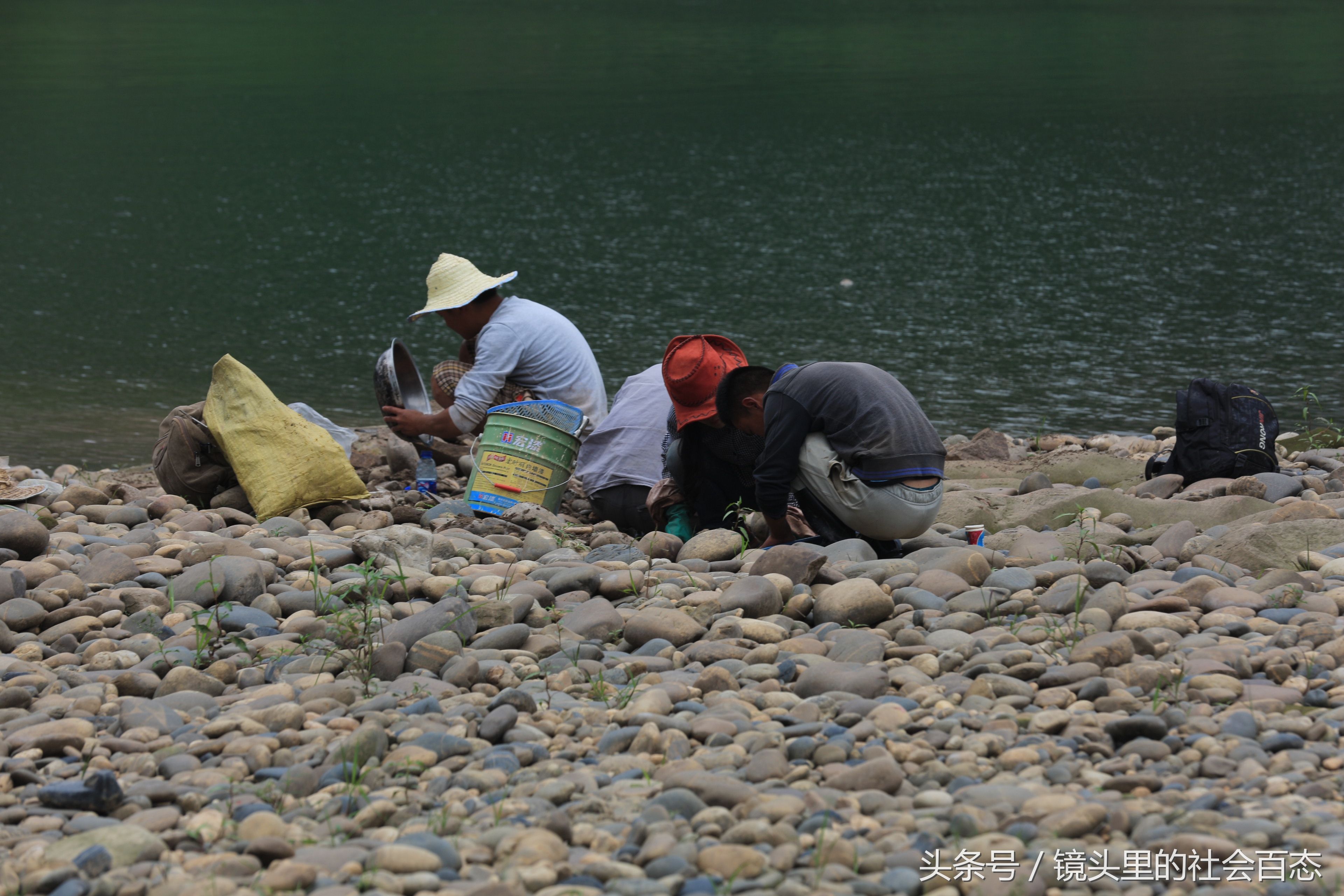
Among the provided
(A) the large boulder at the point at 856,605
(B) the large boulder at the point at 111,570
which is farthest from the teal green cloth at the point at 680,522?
(B) the large boulder at the point at 111,570

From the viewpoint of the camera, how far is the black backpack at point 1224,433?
664cm

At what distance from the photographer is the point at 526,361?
7258 mm

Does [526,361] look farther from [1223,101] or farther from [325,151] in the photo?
[1223,101]

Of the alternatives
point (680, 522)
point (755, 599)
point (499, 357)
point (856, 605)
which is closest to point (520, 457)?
point (499, 357)

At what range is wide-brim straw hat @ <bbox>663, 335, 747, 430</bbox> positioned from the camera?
5754 mm

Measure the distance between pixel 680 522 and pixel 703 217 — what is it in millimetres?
14021

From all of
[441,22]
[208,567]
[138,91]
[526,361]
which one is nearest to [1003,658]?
[208,567]

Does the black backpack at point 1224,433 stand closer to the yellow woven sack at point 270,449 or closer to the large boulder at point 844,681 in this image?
the large boulder at point 844,681

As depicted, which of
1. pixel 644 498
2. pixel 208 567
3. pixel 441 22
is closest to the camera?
pixel 208 567

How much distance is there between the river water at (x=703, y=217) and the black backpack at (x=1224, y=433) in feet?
10.00

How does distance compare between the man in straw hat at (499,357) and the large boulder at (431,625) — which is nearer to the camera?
the large boulder at (431,625)

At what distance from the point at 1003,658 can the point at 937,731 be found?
522 millimetres

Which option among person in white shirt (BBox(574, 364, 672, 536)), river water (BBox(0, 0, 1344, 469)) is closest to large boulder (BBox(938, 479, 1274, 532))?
person in white shirt (BBox(574, 364, 672, 536))

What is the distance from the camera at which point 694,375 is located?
573 centimetres
